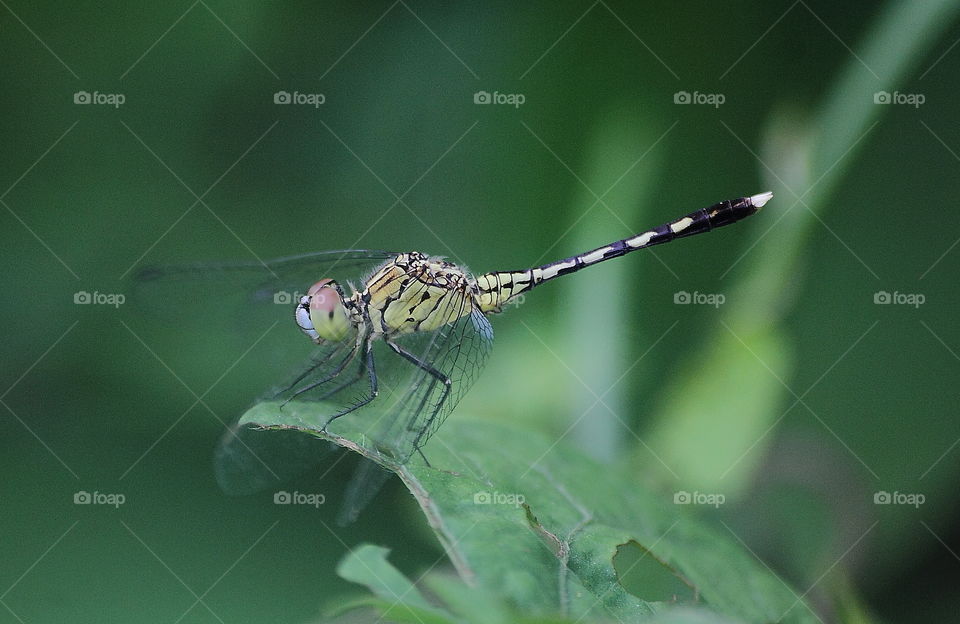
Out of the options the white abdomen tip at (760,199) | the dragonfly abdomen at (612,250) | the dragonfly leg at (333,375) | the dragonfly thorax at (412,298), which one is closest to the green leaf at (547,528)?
the dragonfly leg at (333,375)

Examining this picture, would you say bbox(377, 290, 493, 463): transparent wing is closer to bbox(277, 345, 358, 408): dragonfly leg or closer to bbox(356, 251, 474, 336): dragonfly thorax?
bbox(356, 251, 474, 336): dragonfly thorax

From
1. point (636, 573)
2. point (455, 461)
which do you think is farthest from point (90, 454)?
point (636, 573)

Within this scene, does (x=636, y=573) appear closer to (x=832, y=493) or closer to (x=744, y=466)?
(x=744, y=466)

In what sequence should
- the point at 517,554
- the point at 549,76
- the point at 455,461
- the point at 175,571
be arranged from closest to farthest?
the point at 517,554 < the point at 455,461 < the point at 175,571 < the point at 549,76

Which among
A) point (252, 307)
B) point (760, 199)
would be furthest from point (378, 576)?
point (760, 199)

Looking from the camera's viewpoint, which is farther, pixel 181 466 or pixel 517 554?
pixel 181 466

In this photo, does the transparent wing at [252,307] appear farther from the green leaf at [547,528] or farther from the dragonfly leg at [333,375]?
the green leaf at [547,528]

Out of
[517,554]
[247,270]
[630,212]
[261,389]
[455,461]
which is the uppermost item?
[630,212]

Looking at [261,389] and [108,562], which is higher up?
→ [261,389]
